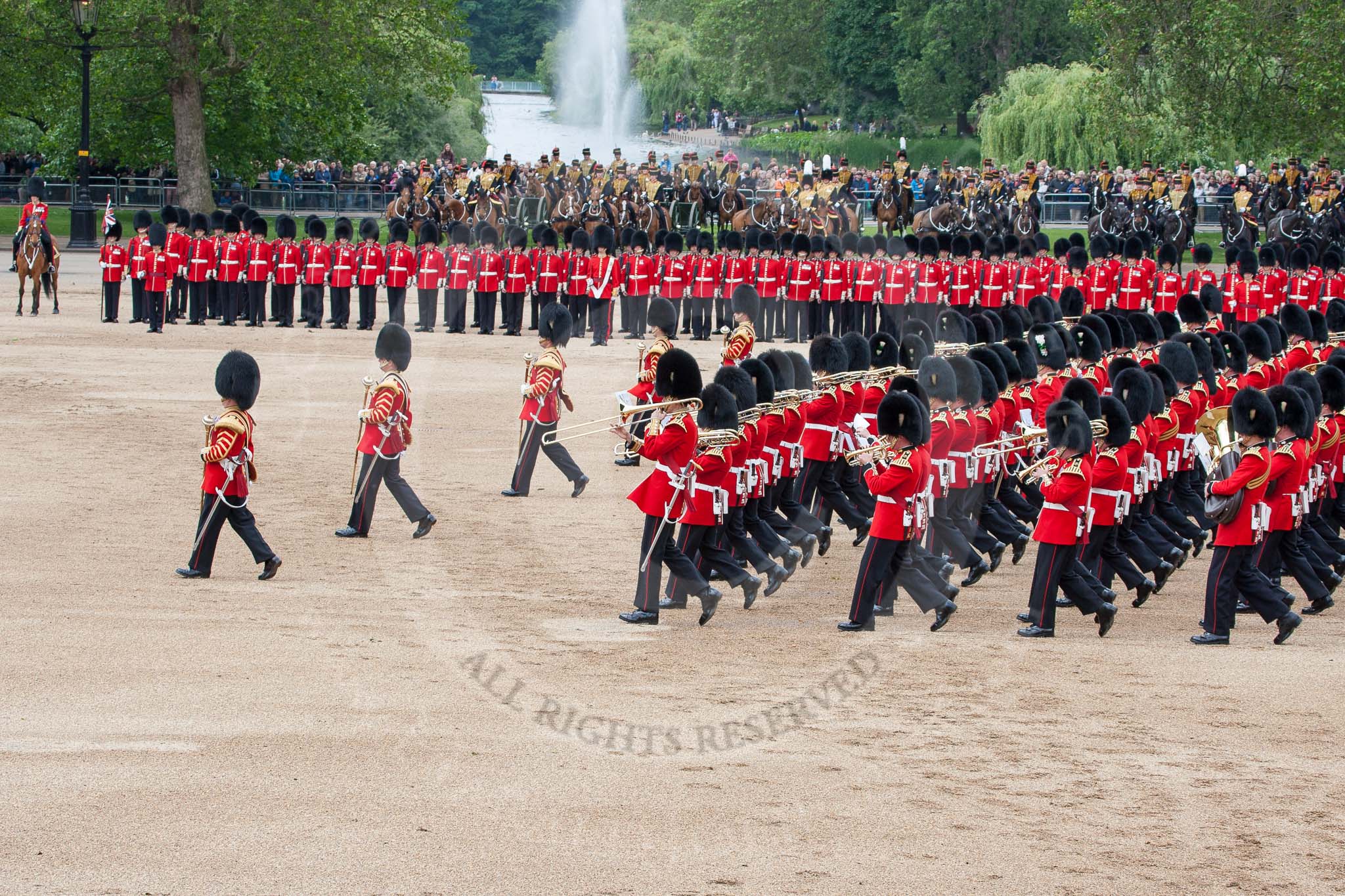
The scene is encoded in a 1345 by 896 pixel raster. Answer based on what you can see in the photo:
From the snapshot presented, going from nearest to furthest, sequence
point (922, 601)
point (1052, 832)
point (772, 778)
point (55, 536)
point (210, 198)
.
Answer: point (1052, 832) → point (772, 778) → point (922, 601) → point (55, 536) → point (210, 198)

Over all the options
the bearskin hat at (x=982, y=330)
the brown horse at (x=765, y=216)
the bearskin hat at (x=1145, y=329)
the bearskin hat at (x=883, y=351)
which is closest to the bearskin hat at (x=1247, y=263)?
the bearskin hat at (x=982, y=330)

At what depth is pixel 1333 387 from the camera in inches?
421

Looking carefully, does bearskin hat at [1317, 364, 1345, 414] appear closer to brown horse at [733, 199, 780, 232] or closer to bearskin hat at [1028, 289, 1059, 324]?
bearskin hat at [1028, 289, 1059, 324]

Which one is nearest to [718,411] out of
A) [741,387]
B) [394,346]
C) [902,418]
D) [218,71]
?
[741,387]

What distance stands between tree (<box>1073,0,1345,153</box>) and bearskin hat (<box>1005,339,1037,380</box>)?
668 inches

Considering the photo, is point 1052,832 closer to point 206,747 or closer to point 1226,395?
point 206,747

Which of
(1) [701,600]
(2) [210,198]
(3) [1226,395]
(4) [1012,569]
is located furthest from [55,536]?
(2) [210,198]

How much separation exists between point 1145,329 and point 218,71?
2306 cm

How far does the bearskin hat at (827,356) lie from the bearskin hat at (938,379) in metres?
0.97

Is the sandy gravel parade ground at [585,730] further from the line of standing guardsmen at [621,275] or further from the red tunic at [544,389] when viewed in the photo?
the line of standing guardsmen at [621,275]

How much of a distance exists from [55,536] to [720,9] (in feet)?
171

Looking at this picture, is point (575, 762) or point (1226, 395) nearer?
point (575, 762)

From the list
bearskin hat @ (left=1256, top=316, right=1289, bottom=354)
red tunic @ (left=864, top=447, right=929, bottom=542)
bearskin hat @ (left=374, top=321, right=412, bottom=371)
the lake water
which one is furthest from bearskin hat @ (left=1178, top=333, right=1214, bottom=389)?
the lake water

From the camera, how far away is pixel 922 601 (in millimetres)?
9117
